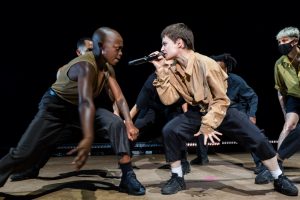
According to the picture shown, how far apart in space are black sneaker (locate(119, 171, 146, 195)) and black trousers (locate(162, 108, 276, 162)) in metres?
0.34

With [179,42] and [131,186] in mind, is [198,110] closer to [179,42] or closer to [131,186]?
[179,42]

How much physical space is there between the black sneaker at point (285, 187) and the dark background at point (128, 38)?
4.08 metres

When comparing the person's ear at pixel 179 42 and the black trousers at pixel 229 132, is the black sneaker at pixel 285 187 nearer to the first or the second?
the black trousers at pixel 229 132

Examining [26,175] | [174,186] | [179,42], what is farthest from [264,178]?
[26,175]

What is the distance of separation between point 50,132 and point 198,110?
48.5 inches

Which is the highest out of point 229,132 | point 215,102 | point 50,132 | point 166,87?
point 166,87

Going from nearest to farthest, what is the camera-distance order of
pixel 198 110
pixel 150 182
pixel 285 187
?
pixel 285 187, pixel 198 110, pixel 150 182

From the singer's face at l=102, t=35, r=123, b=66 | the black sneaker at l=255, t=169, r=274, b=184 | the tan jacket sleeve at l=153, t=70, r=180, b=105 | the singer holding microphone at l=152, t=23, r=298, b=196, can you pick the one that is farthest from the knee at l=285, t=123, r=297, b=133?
the singer's face at l=102, t=35, r=123, b=66

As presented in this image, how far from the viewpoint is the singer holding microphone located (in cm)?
317

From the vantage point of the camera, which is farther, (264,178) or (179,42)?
(264,178)

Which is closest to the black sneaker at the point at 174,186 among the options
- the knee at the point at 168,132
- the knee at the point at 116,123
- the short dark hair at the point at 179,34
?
the knee at the point at 168,132

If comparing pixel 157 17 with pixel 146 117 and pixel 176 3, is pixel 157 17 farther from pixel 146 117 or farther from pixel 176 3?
pixel 146 117

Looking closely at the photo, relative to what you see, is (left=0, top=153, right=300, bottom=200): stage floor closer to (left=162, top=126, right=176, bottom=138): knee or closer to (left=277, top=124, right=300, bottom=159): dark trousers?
(left=277, top=124, right=300, bottom=159): dark trousers

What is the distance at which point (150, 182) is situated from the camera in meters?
3.80
